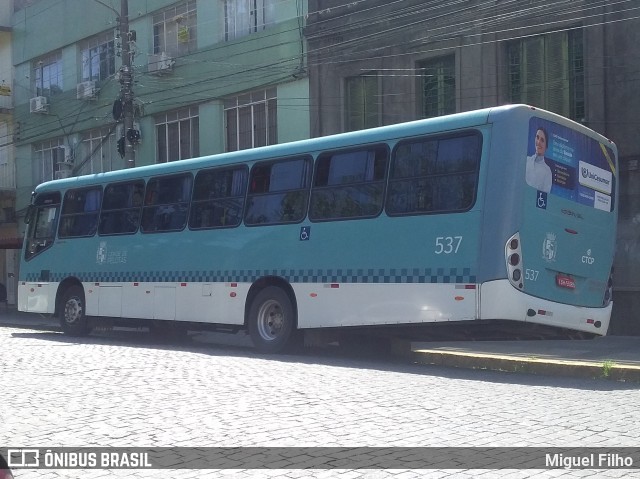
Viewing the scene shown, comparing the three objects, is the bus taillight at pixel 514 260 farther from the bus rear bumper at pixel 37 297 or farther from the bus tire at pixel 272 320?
the bus rear bumper at pixel 37 297

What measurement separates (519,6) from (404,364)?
372 inches

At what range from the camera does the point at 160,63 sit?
29000 mm

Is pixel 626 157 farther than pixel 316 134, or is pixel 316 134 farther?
pixel 316 134

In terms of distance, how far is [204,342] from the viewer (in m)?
18.7

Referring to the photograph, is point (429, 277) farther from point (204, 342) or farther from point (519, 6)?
point (519, 6)

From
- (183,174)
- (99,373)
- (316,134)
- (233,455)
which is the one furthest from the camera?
(316,134)

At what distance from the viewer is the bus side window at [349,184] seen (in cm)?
1294

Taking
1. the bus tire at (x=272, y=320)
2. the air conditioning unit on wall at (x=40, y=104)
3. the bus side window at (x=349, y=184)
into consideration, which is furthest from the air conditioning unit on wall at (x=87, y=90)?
the bus side window at (x=349, y=184)

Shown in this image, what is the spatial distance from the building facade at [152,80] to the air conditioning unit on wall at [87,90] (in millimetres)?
50

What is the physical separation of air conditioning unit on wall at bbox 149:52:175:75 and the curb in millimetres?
17354

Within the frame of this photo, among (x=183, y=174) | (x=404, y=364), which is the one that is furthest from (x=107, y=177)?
(x=404, y=364)

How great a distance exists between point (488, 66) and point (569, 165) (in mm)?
8246

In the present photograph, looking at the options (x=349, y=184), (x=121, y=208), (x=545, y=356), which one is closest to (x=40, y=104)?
(x=121, y=208)

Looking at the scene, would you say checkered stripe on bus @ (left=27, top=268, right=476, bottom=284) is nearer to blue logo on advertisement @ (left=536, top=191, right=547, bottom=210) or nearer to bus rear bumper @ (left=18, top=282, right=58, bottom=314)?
bus rear bumper @ (left=18, top=282, right=58, bottom=314)
